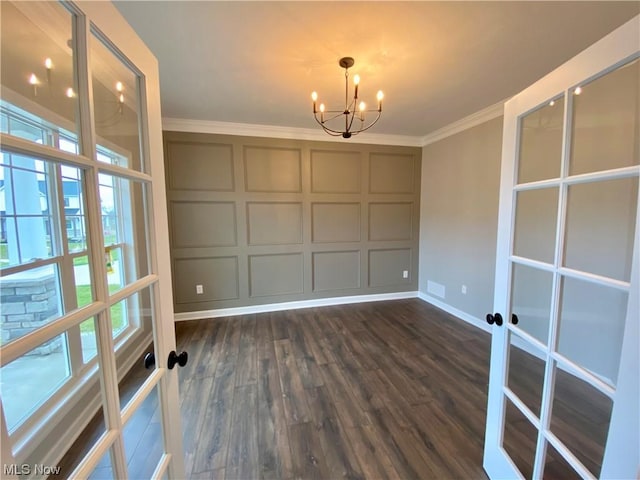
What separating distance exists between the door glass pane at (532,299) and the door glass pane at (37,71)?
1.71 meters

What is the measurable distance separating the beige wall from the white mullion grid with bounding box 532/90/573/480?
2.08 m

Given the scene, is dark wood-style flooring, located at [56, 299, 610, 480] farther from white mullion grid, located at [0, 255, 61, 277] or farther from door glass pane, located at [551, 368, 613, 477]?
white mullion grid, located at [0, 255, 61, 277]

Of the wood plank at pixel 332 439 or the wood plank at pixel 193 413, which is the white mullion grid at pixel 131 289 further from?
the wood plank at pixel 332 439

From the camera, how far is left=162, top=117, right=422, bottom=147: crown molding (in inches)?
125

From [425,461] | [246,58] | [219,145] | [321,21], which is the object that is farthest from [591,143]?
[219,145]

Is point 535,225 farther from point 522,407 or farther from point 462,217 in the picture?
point 462,217

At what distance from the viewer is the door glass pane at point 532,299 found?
1122mm

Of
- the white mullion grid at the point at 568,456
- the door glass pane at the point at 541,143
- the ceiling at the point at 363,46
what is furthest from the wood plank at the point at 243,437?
the ceiling at the point at 363,46

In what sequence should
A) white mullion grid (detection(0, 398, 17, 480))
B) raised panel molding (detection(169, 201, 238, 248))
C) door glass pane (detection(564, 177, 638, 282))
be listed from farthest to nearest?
raised panel molding (detection(169, 201, 238, 248)) < door glass pane (detection(564, 177, 638, 282)) < white mullion grid (detection(0, 398, 17, 480))

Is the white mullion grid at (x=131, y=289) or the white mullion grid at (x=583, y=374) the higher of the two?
the white mullion grid at (x=131, y=289)

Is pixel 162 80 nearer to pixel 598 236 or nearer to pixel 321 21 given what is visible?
pixel 321 21

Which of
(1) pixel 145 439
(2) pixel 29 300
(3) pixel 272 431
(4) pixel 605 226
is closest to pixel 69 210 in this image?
(2) pixel 29 300

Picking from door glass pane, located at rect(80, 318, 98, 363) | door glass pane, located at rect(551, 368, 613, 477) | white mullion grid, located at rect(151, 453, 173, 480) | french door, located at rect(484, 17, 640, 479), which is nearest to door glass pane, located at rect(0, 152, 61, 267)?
door glass pane, located at rect(80, 318, 98, 363)

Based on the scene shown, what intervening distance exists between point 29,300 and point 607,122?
2366mm
